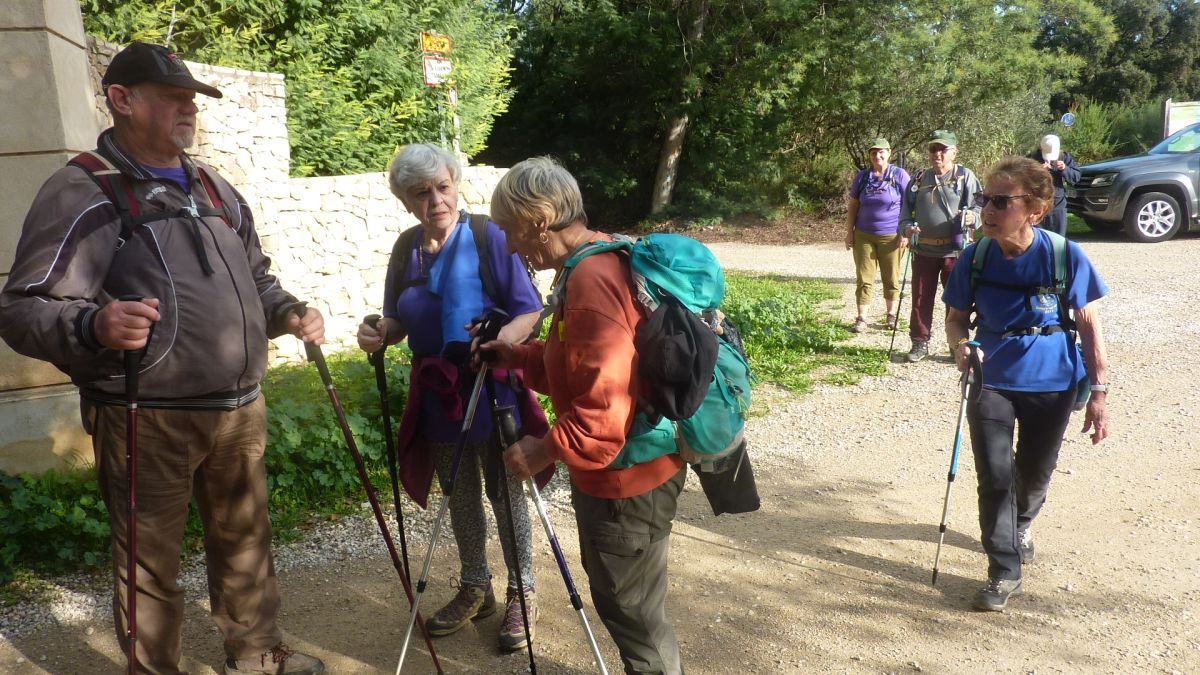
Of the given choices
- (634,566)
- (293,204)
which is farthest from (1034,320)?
(293,204)

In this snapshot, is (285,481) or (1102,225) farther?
(1102,225)

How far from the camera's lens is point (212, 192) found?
10.2ft

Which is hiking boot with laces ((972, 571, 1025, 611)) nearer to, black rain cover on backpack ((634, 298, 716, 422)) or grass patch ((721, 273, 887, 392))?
black rain cover on backpack ((634, 298, 716, 422))

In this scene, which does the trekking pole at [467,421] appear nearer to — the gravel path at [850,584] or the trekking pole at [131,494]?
the gravel path at [850,584]

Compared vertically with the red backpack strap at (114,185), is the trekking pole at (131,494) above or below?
below

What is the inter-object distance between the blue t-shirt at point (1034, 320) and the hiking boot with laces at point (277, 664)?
9.73ft

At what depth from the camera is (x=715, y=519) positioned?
482 cm

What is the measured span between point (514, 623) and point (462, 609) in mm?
255

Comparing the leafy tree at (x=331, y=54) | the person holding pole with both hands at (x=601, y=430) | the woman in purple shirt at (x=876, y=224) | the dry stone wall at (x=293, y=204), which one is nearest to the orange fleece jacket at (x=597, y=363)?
the person holding pole with both hands at (x=601, y=430)

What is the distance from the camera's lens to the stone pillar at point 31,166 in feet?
15.7

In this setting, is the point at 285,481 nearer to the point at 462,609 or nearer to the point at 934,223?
the point at 462,609

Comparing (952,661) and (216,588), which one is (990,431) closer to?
(952,661)

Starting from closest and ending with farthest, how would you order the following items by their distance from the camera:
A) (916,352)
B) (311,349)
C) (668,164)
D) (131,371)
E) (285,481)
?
(131,371), (311,349), (285,481), (916,352), (668,164)

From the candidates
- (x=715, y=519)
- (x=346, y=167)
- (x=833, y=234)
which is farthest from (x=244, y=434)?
(x=833, y=234)
